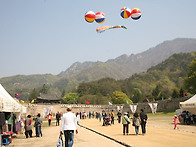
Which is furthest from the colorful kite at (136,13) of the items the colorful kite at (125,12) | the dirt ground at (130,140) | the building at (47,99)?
the building at (47,99)

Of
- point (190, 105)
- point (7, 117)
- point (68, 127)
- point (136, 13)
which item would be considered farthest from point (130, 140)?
point (190, 105)

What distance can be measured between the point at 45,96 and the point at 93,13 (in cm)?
7983

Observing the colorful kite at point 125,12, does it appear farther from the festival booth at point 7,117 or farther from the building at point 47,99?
the building at point 47,99

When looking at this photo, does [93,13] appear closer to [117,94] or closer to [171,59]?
[117,94]

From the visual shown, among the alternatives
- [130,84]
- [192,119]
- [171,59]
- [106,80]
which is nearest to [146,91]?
[130,84]

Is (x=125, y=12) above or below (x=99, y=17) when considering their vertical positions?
above

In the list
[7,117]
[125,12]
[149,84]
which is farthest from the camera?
[149,84]

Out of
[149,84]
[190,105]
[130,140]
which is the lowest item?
[130,140]

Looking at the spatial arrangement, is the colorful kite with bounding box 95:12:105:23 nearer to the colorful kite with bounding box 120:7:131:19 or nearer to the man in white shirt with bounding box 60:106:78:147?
the colorful kite with bounding box 120:7:131:19

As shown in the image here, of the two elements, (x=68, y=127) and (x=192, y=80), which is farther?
(x=192, y=80)

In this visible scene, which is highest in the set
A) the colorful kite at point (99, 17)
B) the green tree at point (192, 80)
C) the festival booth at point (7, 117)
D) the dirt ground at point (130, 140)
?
the colorful kite at point (99, 17)

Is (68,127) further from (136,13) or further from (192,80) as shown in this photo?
(192,80)

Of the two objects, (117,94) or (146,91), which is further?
(146,91)

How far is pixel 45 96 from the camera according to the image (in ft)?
313
